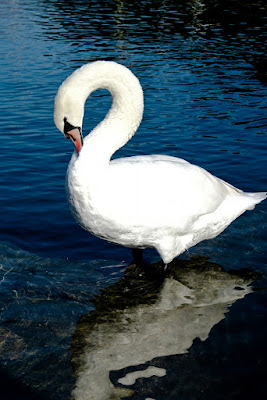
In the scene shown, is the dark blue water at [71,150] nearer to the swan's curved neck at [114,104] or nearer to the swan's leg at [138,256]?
the swan's leg at [138,256]

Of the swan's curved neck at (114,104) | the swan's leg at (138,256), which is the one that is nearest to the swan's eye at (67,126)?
the swan's curved neck at (114,104)

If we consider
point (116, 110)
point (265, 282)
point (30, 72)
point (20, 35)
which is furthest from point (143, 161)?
point (20, 35)

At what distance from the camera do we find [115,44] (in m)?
24.9

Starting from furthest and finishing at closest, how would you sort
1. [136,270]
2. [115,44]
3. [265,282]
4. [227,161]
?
[115,44] → [227,161] → [136,270] → [265,282]

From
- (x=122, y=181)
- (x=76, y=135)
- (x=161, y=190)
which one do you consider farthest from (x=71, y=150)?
(x=76, y=135)

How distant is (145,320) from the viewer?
6078 millimetres

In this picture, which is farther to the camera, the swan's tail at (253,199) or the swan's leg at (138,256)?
the swan's tail at (253,199)

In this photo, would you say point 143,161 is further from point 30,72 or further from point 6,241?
point 30,72

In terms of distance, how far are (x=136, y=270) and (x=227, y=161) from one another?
4.53m

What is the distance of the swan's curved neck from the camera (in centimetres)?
571

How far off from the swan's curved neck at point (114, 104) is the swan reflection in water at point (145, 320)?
169 cm

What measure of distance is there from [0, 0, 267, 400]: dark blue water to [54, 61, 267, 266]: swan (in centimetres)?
104

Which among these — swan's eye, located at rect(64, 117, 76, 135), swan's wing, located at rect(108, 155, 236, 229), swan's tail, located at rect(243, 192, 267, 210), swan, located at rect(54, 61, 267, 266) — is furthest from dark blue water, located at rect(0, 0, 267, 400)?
swan's eye, located at rect(64, 117, 76, 135)

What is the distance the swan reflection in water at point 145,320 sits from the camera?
5137 millimetres
